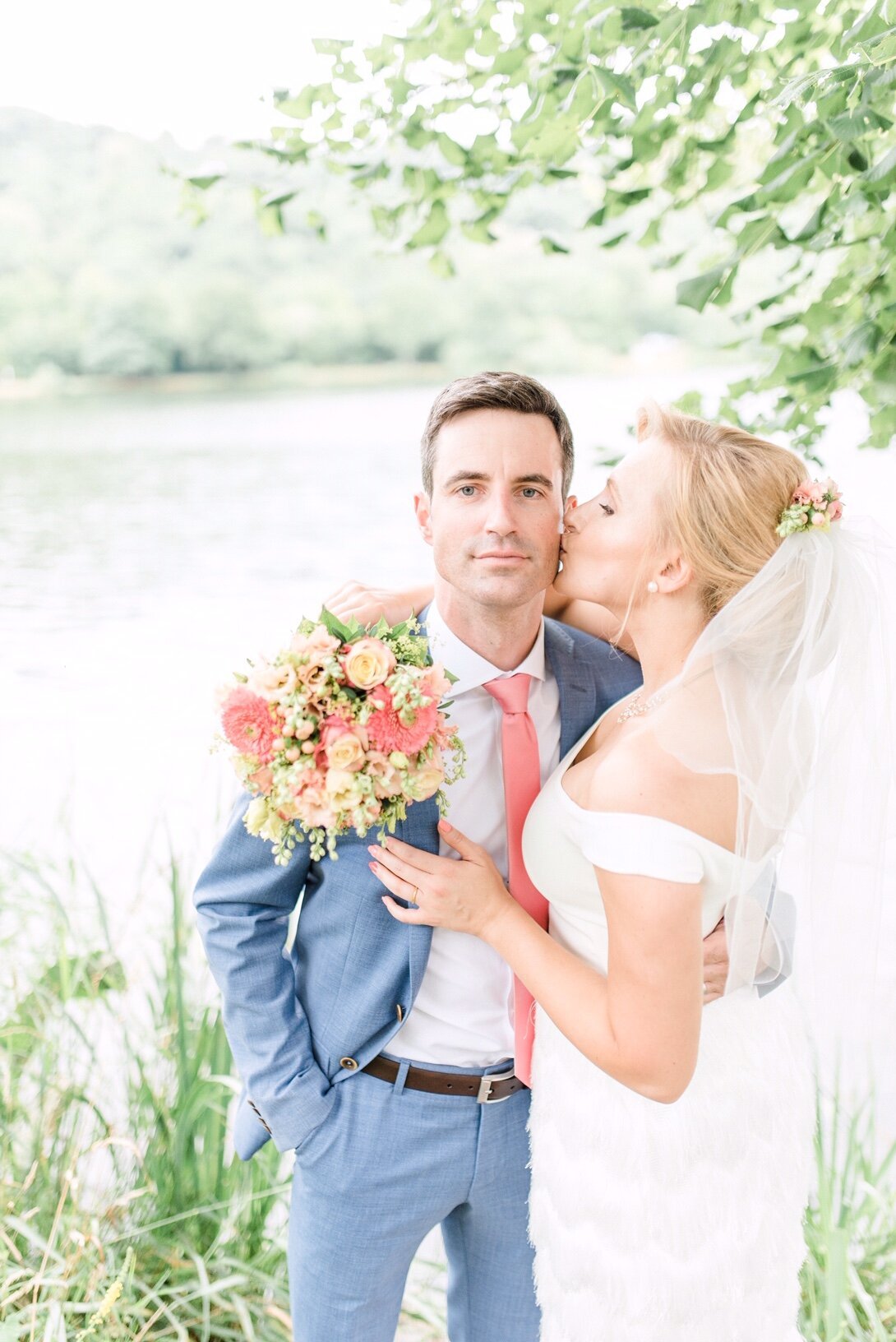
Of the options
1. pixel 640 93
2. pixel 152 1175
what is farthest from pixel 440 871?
pixel 640 93

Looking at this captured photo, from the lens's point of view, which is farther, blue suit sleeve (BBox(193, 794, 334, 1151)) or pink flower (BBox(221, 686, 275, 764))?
blue suit sleeve (BBox(193, 794, 334, 1151))

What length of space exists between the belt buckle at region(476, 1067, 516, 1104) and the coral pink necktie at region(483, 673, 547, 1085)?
0.08 feet

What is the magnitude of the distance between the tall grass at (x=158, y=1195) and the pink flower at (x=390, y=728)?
52.3 inches

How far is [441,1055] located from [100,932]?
1.50 m

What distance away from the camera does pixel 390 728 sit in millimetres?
1355

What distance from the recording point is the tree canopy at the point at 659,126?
171 centimetres

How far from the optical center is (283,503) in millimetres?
3320

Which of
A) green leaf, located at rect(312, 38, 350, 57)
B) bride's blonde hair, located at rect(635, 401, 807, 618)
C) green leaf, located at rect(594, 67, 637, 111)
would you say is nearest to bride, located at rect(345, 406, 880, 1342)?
bride's blonde hair, located at rect(635, 401, 807, 618)

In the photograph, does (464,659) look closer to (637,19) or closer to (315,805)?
(315,805)

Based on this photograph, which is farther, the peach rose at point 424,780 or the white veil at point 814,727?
the white veil at point 814,727

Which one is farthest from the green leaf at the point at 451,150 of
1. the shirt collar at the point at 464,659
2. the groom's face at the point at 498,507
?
the shirt collar at the point at 464,659

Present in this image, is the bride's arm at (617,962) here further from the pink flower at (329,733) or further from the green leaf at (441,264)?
the green leaf at (441,264)

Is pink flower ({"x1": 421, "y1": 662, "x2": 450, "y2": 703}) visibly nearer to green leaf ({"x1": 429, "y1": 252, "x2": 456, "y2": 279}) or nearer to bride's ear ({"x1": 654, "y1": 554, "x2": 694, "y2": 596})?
bride's ear ({"x1": 654, "y1": 554, "x2": 694, "y2": 596})

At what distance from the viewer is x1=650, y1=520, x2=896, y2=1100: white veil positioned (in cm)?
150
